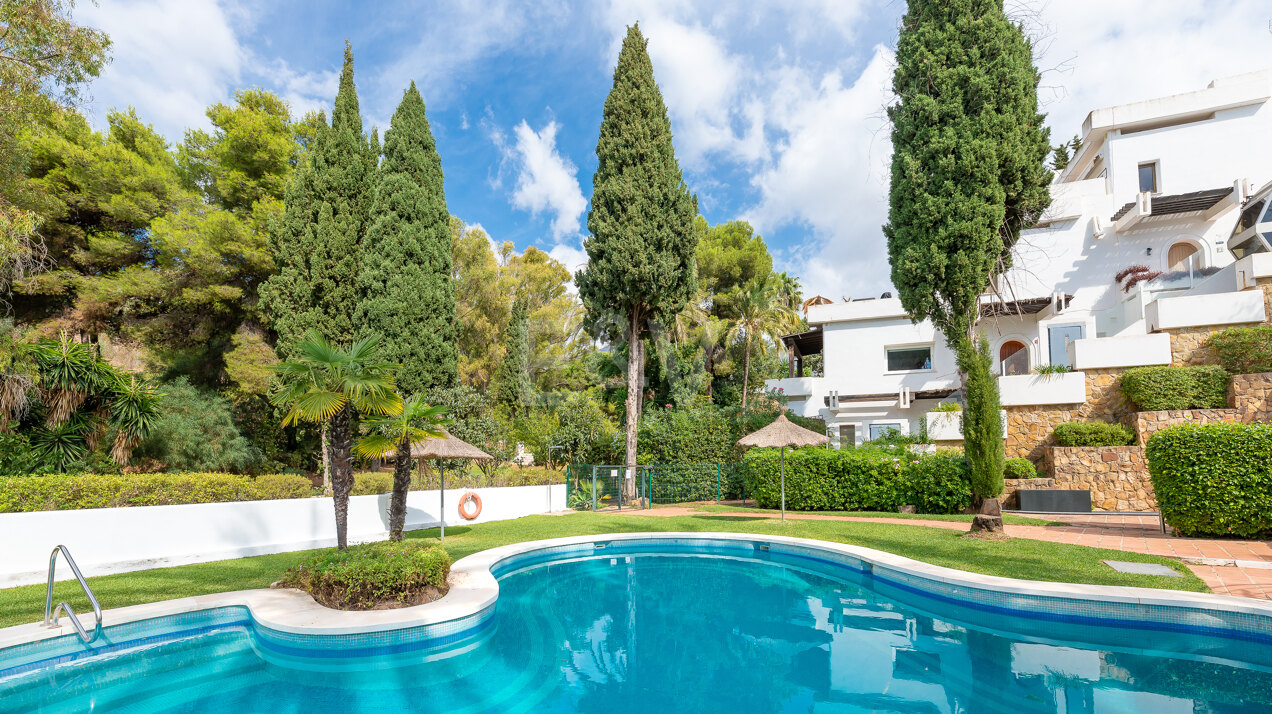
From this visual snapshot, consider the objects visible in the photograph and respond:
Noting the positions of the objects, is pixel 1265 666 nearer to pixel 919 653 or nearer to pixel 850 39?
pixel 919 653

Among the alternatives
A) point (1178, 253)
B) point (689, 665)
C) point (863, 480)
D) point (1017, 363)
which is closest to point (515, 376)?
point (863, 480)

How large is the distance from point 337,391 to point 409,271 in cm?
1111

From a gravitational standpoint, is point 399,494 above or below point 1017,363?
below

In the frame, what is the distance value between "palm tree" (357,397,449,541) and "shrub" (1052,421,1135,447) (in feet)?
55.4

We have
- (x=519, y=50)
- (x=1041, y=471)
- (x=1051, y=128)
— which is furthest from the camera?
(x=519, y=50)

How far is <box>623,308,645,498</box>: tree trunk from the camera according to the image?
19.9m

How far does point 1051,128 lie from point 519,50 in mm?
16677

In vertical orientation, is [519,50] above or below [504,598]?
above

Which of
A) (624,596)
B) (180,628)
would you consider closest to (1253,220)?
(624,596)

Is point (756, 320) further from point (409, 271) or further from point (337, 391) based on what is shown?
point (337, 391)

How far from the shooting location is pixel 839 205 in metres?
22.8

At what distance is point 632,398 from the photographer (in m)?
20.6

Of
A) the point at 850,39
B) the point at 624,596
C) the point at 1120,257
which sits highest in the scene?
the point at 850,39

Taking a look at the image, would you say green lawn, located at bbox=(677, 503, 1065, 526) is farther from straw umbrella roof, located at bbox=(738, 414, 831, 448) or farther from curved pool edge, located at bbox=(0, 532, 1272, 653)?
curved pool edge, located at bbox=(0, 532, 1272, 653)
